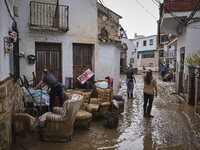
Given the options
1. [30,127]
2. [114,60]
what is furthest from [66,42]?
[30,127]

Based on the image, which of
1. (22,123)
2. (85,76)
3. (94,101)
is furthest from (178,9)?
(22,123)

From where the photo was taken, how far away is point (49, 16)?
28.3ft

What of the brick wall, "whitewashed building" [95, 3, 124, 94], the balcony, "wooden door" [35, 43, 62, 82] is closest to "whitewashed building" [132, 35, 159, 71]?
the balcony

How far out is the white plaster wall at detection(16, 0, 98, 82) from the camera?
7938 millimetres

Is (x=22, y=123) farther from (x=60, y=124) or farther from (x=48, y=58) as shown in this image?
(x=48, y=58)

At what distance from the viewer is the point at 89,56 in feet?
32.1

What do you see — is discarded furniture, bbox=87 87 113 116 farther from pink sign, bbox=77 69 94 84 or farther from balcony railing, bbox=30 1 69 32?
balcony railing, bbox=30 1 69 32

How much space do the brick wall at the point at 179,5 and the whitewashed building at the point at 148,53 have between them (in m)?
30.5

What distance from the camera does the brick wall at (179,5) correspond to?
9867mm

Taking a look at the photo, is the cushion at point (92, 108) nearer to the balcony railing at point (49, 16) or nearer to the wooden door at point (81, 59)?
the wooden door at point (81, 59)

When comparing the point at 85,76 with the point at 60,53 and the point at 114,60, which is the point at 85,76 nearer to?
the point at 60,53

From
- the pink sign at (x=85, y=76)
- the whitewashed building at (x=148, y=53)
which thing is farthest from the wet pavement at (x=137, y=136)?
the whitewashed building at (x=148, y=53)

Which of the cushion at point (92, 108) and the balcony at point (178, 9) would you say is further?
the balcony at point (178, 9)

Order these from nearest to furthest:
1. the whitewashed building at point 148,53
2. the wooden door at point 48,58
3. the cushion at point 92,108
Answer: the cushion at point 92,108, the wooden door at point 48,58, the whitewashed building at point 148,53
